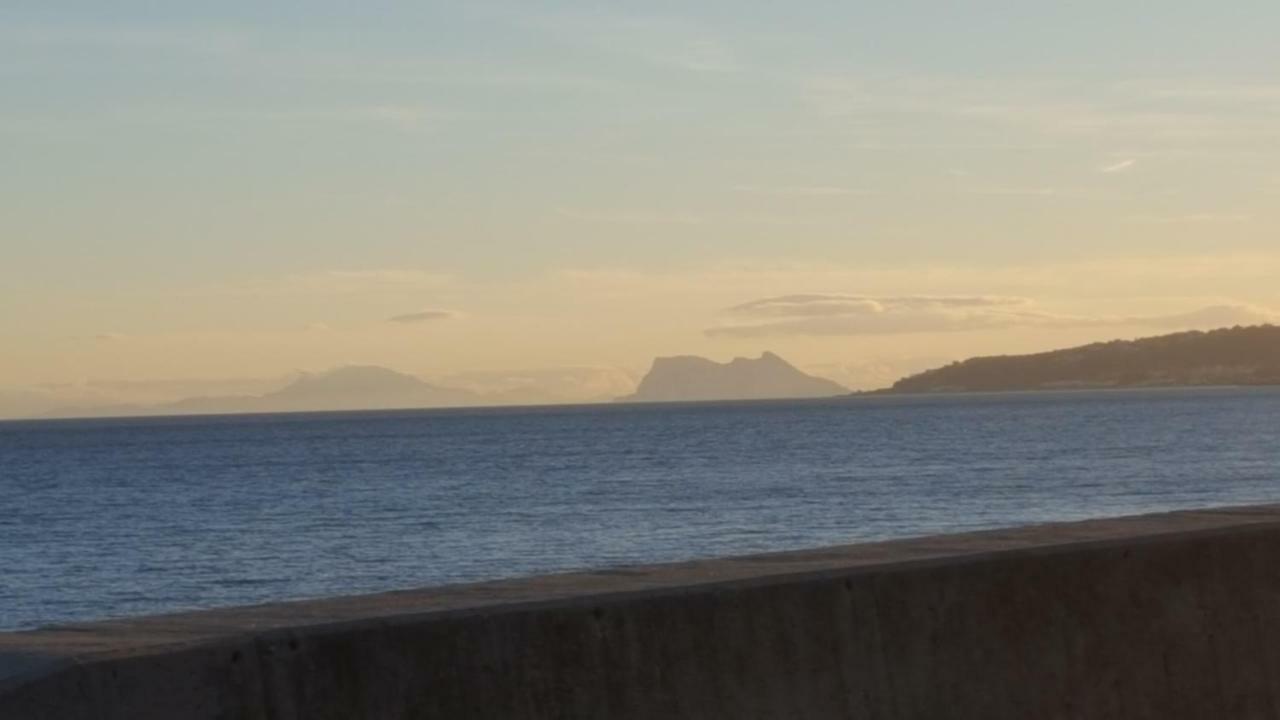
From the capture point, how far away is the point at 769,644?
672 centimetres

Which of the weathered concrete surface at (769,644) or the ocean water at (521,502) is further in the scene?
the ocean water at (521,502)

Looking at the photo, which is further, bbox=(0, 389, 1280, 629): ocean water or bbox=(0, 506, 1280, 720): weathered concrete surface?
bbox=(0, 389, 1280, 629): ocean water

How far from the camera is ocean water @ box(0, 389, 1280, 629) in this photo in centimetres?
4028

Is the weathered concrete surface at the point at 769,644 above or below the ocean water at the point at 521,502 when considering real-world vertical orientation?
above

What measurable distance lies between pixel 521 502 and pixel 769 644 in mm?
53828

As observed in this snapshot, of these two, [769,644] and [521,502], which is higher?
[769,644]

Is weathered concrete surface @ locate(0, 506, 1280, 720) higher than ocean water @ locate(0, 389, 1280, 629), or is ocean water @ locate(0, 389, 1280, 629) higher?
weathered concrete surface @ locate(0, 506, 1280, 720)

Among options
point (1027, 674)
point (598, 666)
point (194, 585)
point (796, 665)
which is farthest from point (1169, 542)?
point (194, 585)

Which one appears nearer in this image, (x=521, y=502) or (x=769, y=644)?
(x=769, y=644)

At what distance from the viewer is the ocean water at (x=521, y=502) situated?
4028cm

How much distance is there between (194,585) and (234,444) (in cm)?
10831

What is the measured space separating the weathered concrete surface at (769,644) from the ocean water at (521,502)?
2664 centimetres

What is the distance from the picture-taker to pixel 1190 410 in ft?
531

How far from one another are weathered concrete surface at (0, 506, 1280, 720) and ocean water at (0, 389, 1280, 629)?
26.6 m
